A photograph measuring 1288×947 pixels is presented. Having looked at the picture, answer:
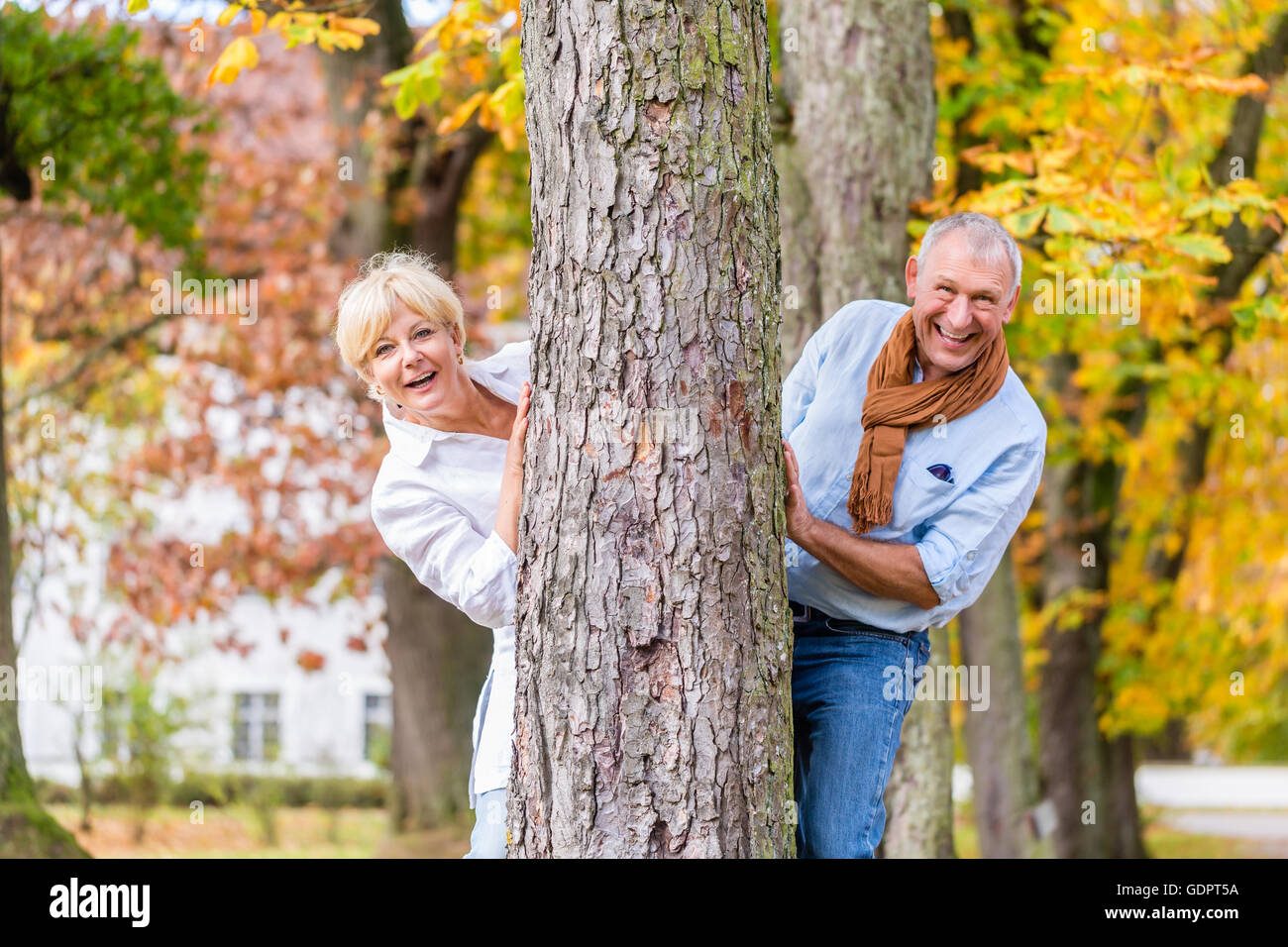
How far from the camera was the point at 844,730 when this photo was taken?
9.67 ft

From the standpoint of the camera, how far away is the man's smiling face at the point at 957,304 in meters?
2.97

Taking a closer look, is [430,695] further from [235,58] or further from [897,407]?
[897,407]

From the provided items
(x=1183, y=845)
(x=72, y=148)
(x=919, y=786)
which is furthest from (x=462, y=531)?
(x=1183, y=845)

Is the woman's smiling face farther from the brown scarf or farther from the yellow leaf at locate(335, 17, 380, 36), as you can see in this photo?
the yellow leaf at locate(335, 17, 380, 36)

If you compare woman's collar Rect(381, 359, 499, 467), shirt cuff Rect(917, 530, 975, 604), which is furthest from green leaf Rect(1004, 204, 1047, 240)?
woman's collar Rect(381, 359, 499, 467)

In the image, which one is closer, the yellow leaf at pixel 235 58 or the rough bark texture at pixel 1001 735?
the yellow leaf at pixel 235 58

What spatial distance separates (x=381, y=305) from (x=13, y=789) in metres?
3.45

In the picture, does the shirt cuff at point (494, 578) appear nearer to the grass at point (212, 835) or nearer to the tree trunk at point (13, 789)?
the tree trunk at point (13, 789)

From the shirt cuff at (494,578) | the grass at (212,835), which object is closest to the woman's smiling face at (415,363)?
the shirt cuff at (494,578)

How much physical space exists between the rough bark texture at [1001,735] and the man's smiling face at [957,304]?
15.3 ft

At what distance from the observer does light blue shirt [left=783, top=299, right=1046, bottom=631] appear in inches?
116

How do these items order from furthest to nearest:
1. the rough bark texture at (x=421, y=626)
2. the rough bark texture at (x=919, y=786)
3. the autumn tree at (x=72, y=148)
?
1. the rough bark texture at (x=421, y=626)
2. the autumn tree at (x=72, y=148)
3. the rough bark texture at (x=919, y=786)
